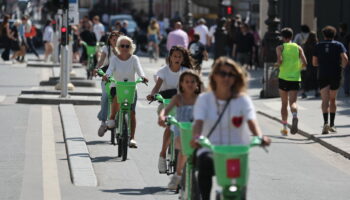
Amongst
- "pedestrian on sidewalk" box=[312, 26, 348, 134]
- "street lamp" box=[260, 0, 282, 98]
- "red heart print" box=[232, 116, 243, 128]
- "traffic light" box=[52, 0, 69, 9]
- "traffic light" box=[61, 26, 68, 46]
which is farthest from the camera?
"street lamp" box=[260, 0, 282, 98]

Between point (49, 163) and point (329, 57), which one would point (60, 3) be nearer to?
point (329, 57)

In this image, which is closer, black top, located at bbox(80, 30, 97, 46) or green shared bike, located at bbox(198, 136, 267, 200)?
green shared bike, located at bbox(198, 136, 267, 200)

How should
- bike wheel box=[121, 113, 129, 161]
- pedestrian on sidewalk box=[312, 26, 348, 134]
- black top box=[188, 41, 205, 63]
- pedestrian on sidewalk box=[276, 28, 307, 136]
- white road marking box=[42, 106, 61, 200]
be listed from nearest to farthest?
white road marking box=[42, 106, 61, 200]
bike wheel box=[121, 113, 129, 161]
pedestrian on sidewalk box=[312, 26, 348, 134]
pedestrian on sidewalk box=[276, 28, 307, 136]
black top box=[188, 41, 205, 63]

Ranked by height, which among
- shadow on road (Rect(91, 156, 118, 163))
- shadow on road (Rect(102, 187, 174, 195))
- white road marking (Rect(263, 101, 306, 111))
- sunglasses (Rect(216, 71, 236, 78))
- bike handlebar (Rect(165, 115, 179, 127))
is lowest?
white road marking (Rect(263, 101, 306, 111))

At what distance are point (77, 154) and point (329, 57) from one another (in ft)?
17.7

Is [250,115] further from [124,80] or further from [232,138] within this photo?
[124,80]

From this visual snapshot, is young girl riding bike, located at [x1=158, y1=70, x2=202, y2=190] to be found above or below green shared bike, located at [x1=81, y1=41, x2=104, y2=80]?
above

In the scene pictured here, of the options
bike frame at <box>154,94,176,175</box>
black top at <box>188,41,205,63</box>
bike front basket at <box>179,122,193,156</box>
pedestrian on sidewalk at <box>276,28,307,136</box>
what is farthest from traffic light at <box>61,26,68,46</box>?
A: bike front basket at <box>179,122,193,156</box>

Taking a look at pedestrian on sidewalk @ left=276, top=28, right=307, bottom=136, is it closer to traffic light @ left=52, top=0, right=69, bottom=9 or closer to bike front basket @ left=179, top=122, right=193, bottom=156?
traffic light @ left=52, top=0, right=69, bottom=9

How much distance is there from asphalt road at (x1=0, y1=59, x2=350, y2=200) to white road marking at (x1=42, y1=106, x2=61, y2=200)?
0.01 m

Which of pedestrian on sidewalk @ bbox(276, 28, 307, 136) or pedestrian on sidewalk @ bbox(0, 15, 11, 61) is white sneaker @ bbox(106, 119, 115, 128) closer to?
pedestrian on sidewalk @ bbox(276, 28, 307, 136)

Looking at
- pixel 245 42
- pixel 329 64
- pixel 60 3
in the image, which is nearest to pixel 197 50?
pixel 60 3

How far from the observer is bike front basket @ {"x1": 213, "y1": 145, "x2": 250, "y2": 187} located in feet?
27.5

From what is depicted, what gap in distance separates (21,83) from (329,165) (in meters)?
17.8
